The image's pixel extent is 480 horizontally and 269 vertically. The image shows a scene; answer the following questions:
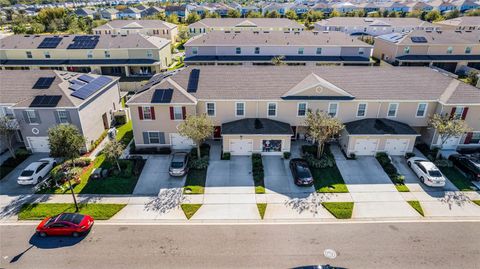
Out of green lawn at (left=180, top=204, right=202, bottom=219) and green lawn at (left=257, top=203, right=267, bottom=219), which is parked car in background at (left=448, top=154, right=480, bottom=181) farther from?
green lawn at (left=180, top=204, right=202, bottom=219)

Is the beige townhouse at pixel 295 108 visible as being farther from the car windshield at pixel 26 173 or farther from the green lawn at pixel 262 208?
the car windshield at pixel 26 173

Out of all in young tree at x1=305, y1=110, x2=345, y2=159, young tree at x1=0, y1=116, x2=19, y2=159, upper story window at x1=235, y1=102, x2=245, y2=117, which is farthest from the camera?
upper story window at x1=235, y1=102, x2=245, y2=117

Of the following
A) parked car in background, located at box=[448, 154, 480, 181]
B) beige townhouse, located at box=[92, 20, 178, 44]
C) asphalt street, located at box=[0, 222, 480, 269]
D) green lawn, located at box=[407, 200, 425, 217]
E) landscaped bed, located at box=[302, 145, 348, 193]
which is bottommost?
asphalt street, located at box=[0, 222, 480, 269]

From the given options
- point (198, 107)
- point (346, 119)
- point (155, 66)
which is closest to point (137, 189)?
point (198, 107)

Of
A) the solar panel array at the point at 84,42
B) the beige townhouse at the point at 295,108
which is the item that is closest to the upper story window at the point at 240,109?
the beige townhouse at the point at 295,108

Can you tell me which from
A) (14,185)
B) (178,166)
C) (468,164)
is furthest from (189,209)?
(468,164)

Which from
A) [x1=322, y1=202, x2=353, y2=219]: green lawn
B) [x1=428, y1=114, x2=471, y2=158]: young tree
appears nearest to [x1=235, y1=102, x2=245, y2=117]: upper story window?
[x1=322, y1=202, x2=353, y2=219]: green lawn
